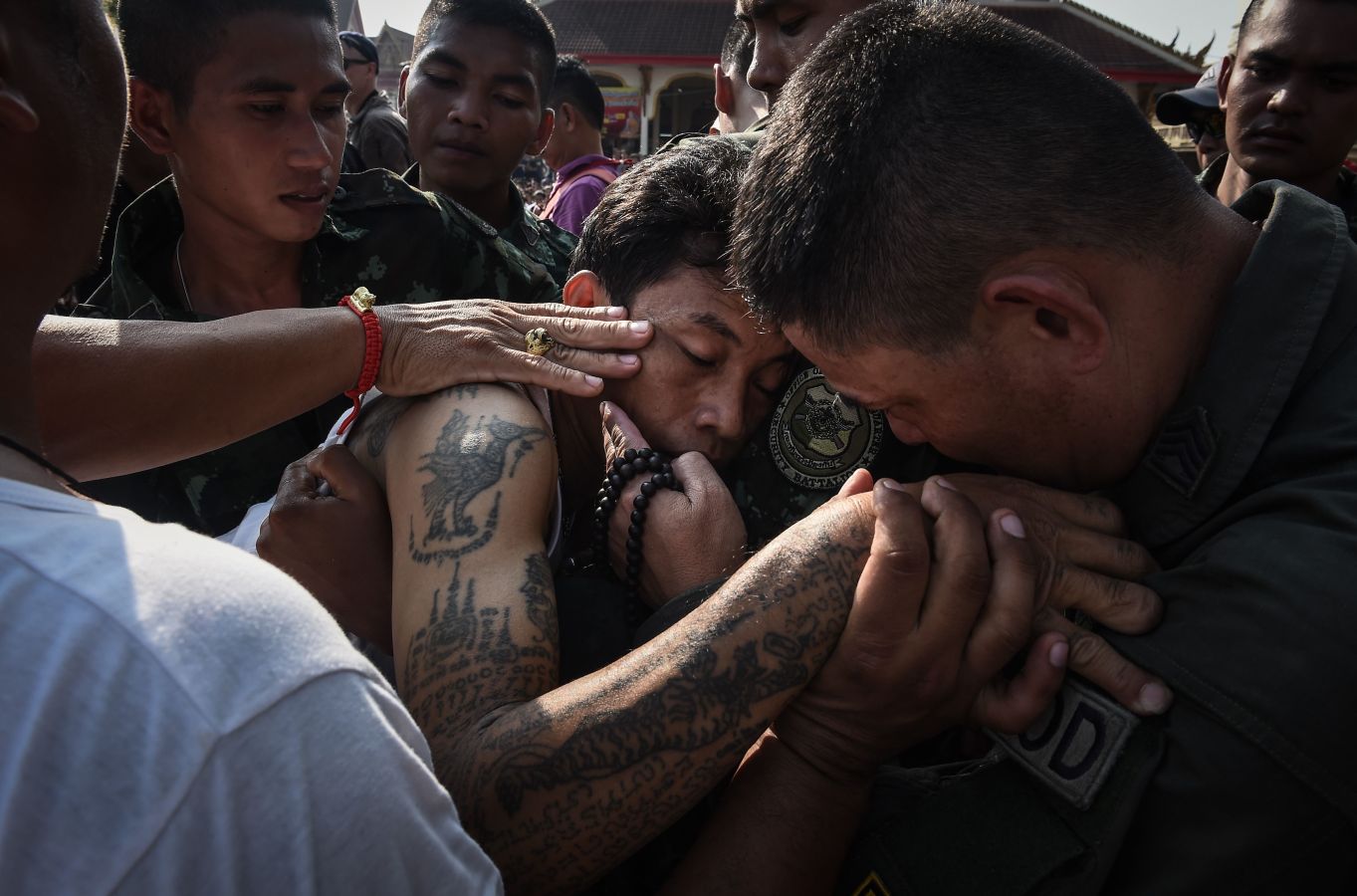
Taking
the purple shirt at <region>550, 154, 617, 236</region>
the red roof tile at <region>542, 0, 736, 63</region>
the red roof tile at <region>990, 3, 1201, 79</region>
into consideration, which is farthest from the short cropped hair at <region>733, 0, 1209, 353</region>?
the red roof tile at <region>990, 3, 1201, 79</region>

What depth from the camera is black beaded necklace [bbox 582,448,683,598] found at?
6.95 feet

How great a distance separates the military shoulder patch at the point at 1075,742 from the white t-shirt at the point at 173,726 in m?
1.06

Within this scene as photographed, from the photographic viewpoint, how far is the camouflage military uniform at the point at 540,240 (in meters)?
4.41

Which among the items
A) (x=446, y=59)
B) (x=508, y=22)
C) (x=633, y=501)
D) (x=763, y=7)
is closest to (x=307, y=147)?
(x=446, y=59)

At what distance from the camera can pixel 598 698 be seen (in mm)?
1655

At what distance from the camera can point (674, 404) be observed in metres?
2.45

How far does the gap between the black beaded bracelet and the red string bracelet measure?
2.33ft

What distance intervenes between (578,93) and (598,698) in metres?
6.14

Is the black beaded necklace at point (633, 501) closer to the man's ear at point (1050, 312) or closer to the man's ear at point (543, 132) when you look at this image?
the man's ear at point (1050, 312)

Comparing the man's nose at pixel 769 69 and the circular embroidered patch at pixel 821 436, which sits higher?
the man's nose at pixel 769 69

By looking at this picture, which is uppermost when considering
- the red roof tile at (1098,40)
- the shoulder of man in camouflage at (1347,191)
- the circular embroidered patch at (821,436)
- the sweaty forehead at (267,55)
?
the sweaty forehead at (267,55)

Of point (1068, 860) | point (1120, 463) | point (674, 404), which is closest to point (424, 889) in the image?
point (1068, 860)

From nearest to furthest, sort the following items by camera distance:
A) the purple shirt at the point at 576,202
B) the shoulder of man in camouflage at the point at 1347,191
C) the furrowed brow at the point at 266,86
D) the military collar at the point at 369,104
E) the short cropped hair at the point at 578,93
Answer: the furrowed brow at the point at 266,86 < the shoulder of man in camouflage at the point at 1347,191 < the purple shirt at the point at 576,202 < the short cropped hair at the point at 578,93 < the military collar at the point at 369,104

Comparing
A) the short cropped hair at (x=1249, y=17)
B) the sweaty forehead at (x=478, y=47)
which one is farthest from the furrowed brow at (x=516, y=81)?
the short cropped hair at (x=1249, y=17)
